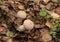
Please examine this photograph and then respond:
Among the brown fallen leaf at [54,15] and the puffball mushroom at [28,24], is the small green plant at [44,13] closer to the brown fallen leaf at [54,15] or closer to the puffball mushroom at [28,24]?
the brown fallen leaf at [54,15]

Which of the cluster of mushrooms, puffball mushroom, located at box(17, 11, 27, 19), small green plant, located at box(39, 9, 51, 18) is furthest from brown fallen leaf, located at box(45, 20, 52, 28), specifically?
puffball mushroom, located at box(17, 11, 27, 19)

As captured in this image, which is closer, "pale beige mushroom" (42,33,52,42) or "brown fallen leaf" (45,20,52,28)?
"pale beige mushroom" (42,33,52,42)

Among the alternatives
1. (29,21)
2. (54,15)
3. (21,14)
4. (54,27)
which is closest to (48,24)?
(54,27)

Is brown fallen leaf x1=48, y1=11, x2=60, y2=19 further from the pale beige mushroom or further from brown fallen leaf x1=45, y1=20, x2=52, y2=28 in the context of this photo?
the pale beige mushroom

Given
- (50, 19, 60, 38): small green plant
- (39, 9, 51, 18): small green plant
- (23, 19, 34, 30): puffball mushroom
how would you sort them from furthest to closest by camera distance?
(39, 9, 51, 18): small green plant → (50, 19, 60, 38): small green plant → (23, 19, 34, 30): puffball mushroom

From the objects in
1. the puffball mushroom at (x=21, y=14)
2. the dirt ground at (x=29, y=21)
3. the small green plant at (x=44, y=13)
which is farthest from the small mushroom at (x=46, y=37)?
the puffball mushroom at (x=21, y=14)

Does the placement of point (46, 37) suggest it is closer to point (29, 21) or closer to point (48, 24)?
point (48, 24)

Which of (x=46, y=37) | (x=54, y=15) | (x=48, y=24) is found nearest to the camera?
(x=46, y=37)

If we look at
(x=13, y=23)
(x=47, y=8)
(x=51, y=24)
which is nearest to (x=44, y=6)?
(x=47, y=8)
